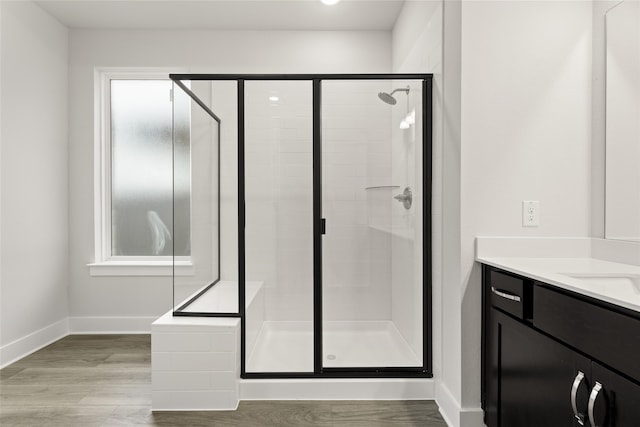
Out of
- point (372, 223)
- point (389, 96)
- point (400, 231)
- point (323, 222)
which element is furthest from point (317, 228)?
point (389, 96)

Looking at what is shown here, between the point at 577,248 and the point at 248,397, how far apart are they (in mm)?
1898

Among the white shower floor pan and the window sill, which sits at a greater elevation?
the window sill

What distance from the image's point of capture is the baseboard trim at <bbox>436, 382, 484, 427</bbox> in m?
2.06

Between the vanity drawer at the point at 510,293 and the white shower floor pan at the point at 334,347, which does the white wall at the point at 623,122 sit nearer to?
the vanity drawer at the point at 510,293

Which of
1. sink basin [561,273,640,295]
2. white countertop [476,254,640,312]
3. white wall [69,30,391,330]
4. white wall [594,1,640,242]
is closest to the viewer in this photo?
white countertop [476,254,640,312]

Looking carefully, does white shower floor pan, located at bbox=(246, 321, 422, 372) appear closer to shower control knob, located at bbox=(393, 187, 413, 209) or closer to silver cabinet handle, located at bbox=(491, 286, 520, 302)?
shower control knob, located at bbox=(393, 187, 413, 209)

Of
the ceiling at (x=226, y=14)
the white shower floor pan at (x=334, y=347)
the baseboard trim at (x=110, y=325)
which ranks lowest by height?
the baseboard trim at (x=110, y=325)

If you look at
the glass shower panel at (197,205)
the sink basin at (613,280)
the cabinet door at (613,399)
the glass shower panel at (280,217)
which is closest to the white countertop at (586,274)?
the sink basin at (613,280)

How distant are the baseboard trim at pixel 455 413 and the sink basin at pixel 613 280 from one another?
2.79 feet

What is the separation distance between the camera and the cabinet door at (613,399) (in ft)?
3.65

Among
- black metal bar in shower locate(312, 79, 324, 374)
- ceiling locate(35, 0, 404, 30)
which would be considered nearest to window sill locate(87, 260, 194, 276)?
black metal bar in shower locate(312, 79, 324, 374)

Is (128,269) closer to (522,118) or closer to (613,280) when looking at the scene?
(522,118)

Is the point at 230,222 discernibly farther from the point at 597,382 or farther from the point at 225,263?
the point at 597,382

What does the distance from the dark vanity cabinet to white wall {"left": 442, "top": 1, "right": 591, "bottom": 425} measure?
0.83 ft
